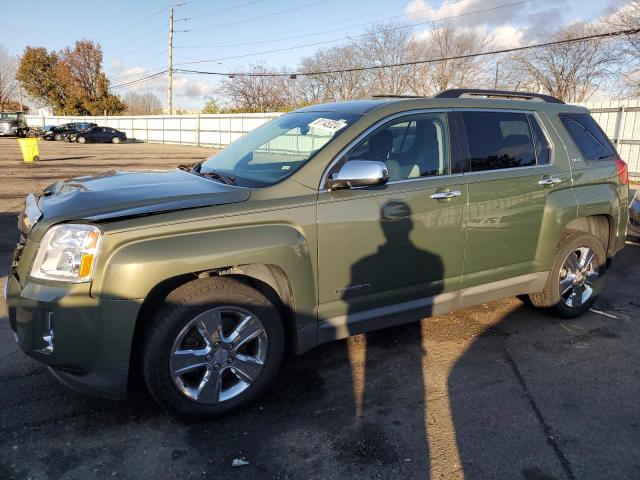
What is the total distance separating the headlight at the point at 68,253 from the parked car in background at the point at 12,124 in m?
45.6

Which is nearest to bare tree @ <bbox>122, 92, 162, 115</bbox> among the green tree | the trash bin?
the green tree

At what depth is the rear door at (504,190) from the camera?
3854mm

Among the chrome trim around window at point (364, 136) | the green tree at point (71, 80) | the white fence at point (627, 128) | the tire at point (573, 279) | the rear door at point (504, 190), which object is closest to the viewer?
the chrome trim around window at point (364, 136)

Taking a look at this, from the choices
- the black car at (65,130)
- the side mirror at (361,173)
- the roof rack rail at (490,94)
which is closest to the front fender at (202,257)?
the side mirror at (361,173)

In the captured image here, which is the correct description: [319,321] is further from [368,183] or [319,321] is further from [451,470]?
[451,470]

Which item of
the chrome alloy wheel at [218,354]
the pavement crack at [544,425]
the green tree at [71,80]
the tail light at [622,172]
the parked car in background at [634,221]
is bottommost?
the pavement crack at [544,425]

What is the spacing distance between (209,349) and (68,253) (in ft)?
3.07

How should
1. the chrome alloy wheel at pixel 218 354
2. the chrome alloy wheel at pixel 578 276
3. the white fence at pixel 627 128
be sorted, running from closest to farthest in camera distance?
the chrome alloy wheel at pixel 218 354 → the chrome alloy wheel at pixel 578 276 → the white fence at pixel 627 128

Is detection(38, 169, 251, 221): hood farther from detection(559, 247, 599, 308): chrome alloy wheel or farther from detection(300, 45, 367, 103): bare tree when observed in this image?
→ detection(300, 45, 367, 103): bare tree

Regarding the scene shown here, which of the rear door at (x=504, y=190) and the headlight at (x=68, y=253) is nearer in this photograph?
the headlight at (x=68, y=253)

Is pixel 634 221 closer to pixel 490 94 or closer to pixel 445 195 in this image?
pixel 490 94

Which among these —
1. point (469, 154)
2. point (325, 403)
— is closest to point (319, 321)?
point (325, 403)

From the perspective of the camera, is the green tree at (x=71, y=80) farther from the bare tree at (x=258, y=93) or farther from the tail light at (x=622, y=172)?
the tail light at (x=622, y=172)

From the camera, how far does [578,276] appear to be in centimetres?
470
